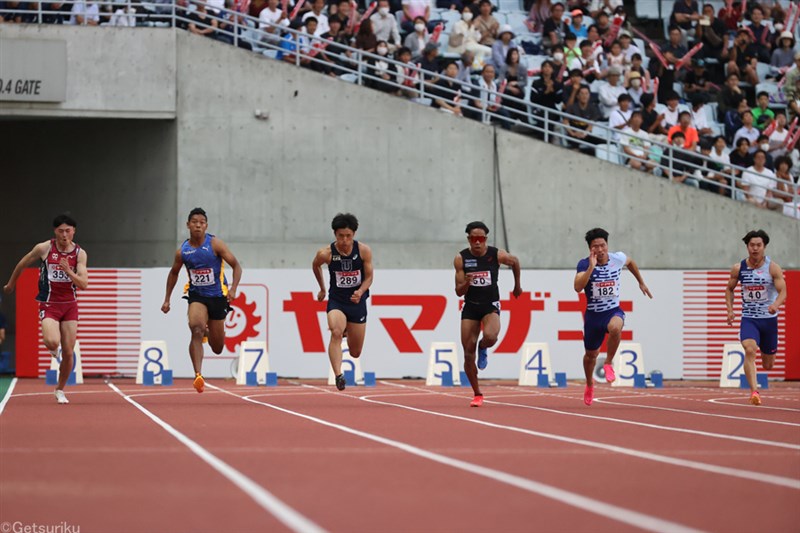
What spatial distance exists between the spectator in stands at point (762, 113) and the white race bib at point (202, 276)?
1745cm

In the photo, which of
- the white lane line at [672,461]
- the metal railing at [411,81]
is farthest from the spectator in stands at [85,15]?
the white lane line at [672,461]

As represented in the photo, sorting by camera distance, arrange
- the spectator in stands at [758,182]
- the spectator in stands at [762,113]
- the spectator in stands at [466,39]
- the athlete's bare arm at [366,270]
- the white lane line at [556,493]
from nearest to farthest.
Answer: the white lane line at [556,493]
the athlete's bare arm at [366,270]
the spectator in stands at [758,182]
the spectator in stands at [466,39]
the spectator in stands at [762,113]

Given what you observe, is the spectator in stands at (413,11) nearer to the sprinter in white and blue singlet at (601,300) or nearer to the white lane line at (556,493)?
the sprinter in white and blue singlet at (601,300)

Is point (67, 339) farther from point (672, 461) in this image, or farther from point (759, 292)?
point (672, 461)

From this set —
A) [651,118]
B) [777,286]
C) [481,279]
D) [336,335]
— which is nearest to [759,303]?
[777,286]

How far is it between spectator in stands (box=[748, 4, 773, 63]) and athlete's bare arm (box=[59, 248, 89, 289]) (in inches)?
829

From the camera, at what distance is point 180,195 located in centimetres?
2744

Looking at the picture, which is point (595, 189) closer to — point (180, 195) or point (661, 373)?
point (661, 373)

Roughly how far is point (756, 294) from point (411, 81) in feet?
39.0

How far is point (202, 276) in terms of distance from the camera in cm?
1733

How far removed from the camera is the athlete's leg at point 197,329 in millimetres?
17266

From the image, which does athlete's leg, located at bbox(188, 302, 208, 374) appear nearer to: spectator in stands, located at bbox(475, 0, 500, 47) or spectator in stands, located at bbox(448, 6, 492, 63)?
spectator in stands, located at bbox(448, 6, 492, 63)

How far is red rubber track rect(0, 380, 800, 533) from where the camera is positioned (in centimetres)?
695

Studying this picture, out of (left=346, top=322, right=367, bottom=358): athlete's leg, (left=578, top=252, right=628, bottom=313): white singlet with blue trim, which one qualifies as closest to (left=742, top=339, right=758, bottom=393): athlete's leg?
(left=578, top=252, right=628, bottom=313): white singlet with blue trim
